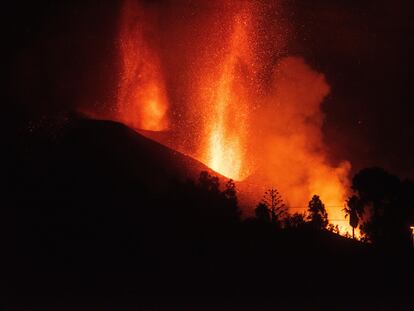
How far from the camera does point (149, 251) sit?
1308 inches

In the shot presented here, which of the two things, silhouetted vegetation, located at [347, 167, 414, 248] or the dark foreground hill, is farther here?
silhouetted vegetation, located at [347, 167, 414, 248]

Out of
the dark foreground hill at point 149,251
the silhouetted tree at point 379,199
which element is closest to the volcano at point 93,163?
the dark foreground hill at point 149,251

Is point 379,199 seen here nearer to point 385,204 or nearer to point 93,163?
point 385,204

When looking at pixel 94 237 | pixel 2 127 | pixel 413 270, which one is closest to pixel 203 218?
pixel 94 237

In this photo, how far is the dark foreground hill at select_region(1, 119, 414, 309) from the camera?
2403 cm

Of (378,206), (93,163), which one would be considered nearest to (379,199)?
(378,206)

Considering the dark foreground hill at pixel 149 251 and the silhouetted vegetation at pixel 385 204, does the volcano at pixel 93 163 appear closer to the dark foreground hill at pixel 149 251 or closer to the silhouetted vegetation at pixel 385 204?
the dark foreground hill at pixel 149 251

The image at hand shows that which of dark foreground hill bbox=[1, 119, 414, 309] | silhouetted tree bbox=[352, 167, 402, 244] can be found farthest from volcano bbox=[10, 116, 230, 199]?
silhouetted tree bbox=[352, 167, 402, 244]

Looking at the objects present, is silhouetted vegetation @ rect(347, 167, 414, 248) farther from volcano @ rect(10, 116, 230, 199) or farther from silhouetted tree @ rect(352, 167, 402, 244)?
volcano @ rect(10, 116, 230, 199)

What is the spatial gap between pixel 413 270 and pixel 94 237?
19.5 m

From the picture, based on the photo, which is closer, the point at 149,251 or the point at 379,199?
the point at 149,251

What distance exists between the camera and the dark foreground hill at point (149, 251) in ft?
78.8

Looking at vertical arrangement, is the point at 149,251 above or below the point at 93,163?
below

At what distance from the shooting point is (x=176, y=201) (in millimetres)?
45938
